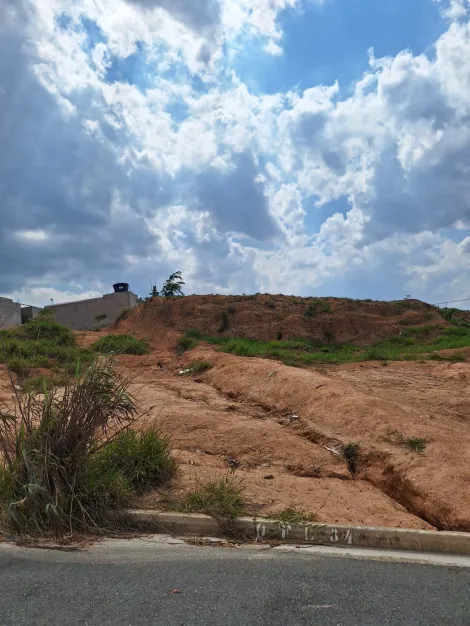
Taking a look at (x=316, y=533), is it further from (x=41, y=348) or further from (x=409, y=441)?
(x=41, y=348)

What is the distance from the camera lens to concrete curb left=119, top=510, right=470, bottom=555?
5.06 metres

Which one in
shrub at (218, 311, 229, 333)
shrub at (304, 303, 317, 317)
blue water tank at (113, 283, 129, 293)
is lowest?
shrub at (218, 311, 229, 333)

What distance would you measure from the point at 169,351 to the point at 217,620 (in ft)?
57.3

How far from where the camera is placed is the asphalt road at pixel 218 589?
3.38 meters

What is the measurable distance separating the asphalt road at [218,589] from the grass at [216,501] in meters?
0.55

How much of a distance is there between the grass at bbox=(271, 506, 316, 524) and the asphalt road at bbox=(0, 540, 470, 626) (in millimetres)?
558

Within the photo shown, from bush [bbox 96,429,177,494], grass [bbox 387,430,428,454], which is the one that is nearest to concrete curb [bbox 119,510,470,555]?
bush [bbox 96,429,177,494]

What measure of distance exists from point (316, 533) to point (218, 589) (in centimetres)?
166

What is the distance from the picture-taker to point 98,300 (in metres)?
39.4

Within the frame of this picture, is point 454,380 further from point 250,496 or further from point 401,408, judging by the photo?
point 250,496

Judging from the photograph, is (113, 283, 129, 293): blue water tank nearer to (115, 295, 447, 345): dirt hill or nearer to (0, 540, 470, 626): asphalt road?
(115, 295, 447, 345): dirt hill

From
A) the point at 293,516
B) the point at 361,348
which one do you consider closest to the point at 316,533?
the point at 293,516

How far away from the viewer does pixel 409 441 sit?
25.1ft

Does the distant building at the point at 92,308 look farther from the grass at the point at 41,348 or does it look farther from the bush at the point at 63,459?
the bush at the point at 63,459
